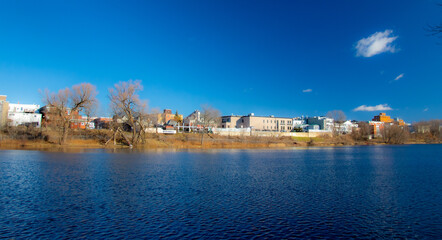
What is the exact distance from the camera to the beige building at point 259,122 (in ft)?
427

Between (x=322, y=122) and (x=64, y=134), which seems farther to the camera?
(x=322, y=122)

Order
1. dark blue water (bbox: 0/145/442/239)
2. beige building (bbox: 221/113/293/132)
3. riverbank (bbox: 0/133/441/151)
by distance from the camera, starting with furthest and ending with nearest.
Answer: beige building (bbox: 221/113/293/132) < riverbank (bbox: 0/133/441/151) < dark blue water (bbox: 0/145/442/239)

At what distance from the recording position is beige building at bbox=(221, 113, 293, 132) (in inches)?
5123

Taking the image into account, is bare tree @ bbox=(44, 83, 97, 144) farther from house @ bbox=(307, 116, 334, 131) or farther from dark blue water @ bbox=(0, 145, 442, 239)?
house @ bbox=(307, 116, 334, 131)

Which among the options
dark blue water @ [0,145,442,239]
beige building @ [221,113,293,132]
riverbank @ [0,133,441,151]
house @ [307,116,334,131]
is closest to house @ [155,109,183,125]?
riverbank @ [0,133,441,151]

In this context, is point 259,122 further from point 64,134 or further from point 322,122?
point 64,134

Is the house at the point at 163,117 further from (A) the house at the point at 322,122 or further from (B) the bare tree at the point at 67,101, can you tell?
(A) the house at the point at 322,122

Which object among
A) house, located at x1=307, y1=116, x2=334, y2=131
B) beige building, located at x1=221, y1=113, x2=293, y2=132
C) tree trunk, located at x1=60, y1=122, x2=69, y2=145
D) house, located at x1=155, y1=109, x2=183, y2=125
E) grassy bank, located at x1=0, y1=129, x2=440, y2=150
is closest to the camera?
grassy bank, located at x1=0, y1=129, x2=440, y2=150

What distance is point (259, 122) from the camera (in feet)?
433

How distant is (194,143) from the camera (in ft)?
234

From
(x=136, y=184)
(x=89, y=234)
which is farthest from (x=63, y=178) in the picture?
(x=89, y=234)

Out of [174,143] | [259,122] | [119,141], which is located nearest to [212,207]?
[174,143]

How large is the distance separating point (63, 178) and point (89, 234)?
520 inches

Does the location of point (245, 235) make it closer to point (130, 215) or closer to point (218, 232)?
point (218, 232)
